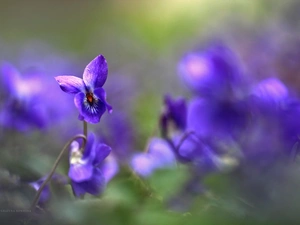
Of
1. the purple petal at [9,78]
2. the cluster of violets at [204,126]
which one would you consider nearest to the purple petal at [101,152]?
the cluster of violets at [204,126]

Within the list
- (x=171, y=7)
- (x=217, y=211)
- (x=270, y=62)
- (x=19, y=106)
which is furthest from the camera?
(x=171, y=7)

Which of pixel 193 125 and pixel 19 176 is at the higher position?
pixel 193 125

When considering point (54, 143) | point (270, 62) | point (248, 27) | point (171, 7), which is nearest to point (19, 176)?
point (54, 143)

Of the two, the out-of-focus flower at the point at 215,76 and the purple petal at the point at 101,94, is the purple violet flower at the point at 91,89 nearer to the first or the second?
the purple petal at the point at 101,94

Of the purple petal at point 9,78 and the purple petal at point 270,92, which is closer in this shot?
the purple petal at point 270,92

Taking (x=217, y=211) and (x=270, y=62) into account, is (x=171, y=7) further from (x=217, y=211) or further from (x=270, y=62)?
(x=217, y=211)

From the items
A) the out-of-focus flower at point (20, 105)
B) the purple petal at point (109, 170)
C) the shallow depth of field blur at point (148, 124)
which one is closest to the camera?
the shallow depth of field blur at point (148, 124)

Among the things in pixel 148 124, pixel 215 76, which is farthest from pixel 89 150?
pixel 148 124

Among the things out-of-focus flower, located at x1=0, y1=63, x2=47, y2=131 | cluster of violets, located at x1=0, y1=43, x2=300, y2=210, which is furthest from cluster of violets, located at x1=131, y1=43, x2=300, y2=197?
out-of-focus flower, located at x1=0, y1=63, x2=47, y2=131
